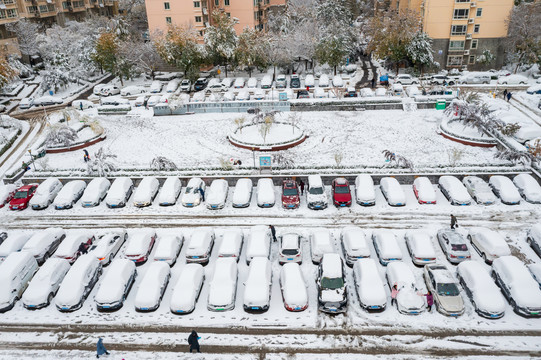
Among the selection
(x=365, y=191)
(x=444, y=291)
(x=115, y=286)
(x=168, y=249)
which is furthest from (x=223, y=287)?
(x=365, y=191)

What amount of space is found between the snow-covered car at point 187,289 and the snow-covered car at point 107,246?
15.9ft

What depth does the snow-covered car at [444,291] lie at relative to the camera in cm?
1833

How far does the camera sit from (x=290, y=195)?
1093 inches

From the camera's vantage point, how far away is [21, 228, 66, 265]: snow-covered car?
23.0 meters

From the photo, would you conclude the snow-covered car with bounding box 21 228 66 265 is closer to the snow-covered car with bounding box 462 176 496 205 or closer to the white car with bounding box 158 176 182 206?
the white car with bounding box 158 176 182 206

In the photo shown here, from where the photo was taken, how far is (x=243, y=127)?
39.5 m

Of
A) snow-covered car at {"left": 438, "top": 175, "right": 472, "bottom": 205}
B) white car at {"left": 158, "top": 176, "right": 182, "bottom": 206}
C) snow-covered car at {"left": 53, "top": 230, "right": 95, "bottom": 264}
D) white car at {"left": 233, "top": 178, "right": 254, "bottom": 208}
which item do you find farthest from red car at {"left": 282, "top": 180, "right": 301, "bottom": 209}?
snow-covered car at {"left": 53, "top": 230, "right": 95, "bottom": 264}

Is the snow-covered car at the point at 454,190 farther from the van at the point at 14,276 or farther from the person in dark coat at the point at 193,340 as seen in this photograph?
the van at the point at 14,276

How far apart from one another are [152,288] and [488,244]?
1688cm

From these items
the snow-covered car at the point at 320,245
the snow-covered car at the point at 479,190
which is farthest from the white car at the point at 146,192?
the snow-covered car at the point at 479,190

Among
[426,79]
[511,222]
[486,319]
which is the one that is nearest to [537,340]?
[486,319]

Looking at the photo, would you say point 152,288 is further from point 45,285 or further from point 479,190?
point 479,190

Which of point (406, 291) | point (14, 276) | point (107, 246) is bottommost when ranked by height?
point (406, 291)

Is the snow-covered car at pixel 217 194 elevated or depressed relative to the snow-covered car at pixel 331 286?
elevated
